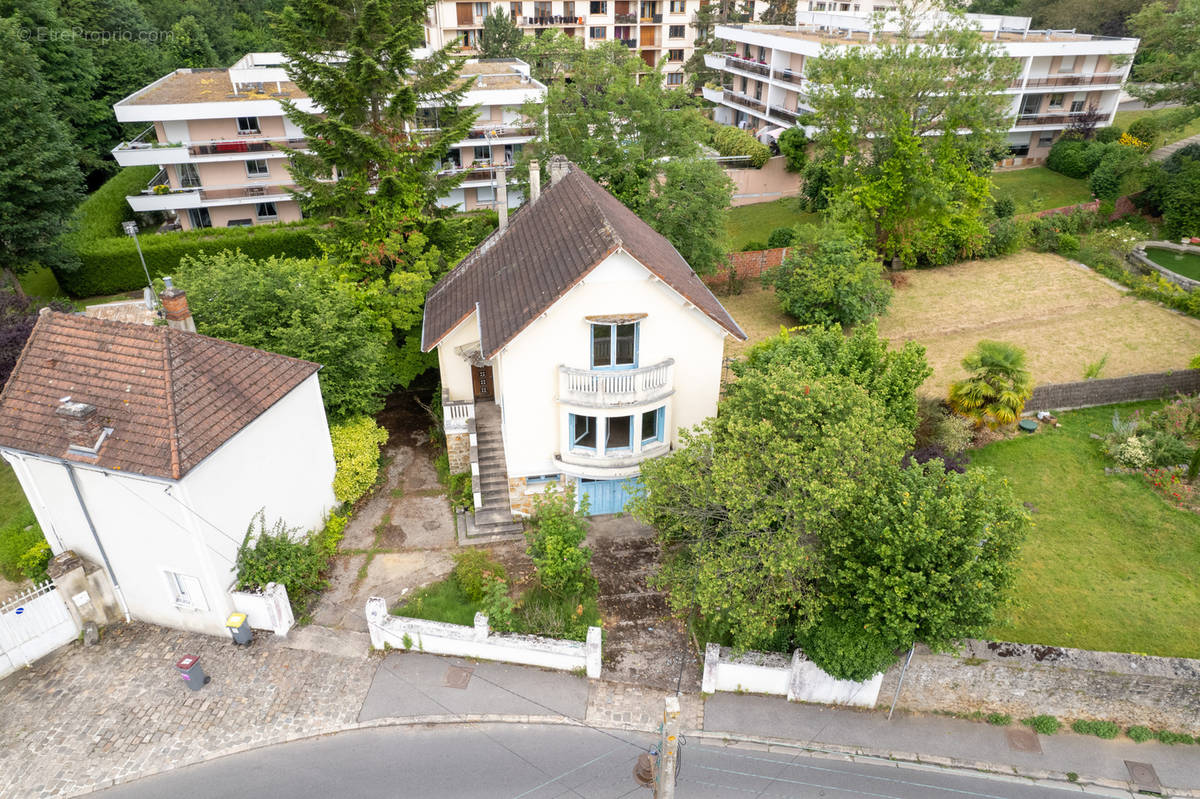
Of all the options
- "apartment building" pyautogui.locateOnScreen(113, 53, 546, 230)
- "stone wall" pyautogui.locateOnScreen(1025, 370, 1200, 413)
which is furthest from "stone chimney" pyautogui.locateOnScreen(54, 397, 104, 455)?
"stone wall" pyautogui.locateOnScreen(1025, 370, 1200, 413)

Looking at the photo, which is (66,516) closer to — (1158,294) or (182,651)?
(182,651)

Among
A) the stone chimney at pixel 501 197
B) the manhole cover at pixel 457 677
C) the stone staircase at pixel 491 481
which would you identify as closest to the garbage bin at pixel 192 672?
the manhole cover at pixel 457 677

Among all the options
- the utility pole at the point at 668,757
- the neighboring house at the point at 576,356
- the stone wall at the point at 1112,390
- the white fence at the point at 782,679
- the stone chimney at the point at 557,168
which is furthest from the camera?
the stone chimney at the point at 557,168

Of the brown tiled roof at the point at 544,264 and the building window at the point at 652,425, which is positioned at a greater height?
the brown tiled roof at the point at 544,264

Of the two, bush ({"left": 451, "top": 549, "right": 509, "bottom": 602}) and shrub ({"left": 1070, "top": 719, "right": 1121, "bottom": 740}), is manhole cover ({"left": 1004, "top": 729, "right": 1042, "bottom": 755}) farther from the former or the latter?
bush ({"left": 451, "top": 549, "right": 509, "bottom": 602})

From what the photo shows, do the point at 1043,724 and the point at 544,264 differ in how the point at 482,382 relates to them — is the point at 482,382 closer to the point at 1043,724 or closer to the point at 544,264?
the point at 544,264

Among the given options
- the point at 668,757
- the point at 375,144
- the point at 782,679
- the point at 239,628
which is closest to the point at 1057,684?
the point at 782,679

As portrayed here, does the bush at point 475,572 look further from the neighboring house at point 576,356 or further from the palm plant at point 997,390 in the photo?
the palm plant at point 997,390
